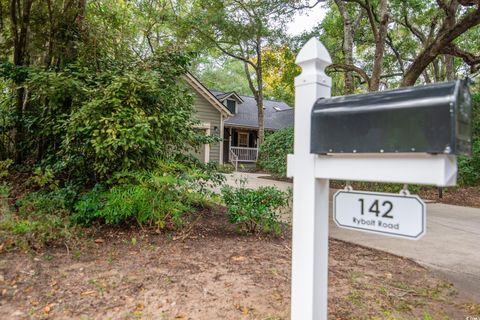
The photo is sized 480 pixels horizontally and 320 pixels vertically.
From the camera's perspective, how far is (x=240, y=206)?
4195 millimetres

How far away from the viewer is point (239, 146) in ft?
72.3

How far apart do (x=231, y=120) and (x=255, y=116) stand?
7.61 ft

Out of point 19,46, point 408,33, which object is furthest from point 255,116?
point 19,46

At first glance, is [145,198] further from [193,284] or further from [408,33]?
[408,33]

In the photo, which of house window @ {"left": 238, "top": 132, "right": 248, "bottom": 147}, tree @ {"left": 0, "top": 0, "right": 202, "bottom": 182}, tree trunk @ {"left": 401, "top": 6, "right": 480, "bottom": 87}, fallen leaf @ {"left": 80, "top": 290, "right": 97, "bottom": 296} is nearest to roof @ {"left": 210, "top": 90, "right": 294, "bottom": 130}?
house window @ {"left": 238, "top": 132, "right": 248, "bottom": 147}

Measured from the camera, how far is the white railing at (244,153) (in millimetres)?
20389

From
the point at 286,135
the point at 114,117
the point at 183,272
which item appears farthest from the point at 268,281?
the point at 286,135

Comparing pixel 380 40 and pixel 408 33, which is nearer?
pixel 380 40

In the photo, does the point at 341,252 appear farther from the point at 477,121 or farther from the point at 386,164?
the point at 477,121

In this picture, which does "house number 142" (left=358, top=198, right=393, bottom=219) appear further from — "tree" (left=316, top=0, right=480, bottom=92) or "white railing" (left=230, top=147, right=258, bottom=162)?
"white railing" (left=230, top=147, right=258, bottom=162)

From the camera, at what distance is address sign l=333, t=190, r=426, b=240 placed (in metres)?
1.35

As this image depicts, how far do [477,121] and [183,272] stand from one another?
9.74 m

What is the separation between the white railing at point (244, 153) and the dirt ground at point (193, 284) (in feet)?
54.1

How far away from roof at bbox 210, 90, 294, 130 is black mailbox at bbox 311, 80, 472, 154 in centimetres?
1899
